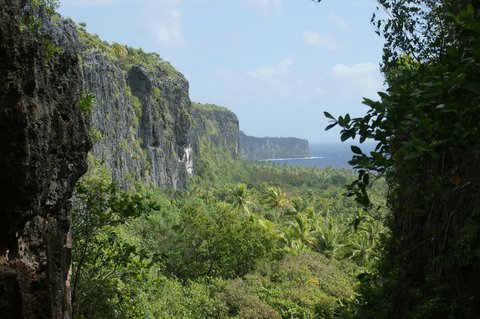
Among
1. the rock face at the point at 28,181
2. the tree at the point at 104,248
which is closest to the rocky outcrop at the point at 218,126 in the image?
the tree at the point at 104,248

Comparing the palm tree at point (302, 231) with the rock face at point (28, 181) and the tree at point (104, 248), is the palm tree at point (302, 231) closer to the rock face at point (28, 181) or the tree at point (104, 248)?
the tree at point (104, 248)

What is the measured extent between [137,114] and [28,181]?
5782cm

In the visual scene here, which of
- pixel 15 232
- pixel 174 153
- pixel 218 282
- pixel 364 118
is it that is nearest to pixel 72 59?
pixel 15 232

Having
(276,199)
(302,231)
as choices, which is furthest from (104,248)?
(276,199)

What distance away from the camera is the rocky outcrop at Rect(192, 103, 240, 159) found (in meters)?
124

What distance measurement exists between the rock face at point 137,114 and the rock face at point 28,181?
3613 centimetres

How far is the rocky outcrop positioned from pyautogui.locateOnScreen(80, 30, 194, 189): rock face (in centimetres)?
3487

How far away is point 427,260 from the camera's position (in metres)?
4.43

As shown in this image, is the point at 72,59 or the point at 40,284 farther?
the point at 72,59

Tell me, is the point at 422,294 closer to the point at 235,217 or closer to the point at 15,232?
the point at 15,232

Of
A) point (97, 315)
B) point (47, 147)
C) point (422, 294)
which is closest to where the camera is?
point (422, 294)

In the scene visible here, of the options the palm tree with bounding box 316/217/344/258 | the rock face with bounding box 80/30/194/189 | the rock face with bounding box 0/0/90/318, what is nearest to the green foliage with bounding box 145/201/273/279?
the palm tree with bounding box 316/217/344/258

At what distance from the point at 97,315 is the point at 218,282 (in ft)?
43.5

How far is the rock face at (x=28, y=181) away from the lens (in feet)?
14.4
